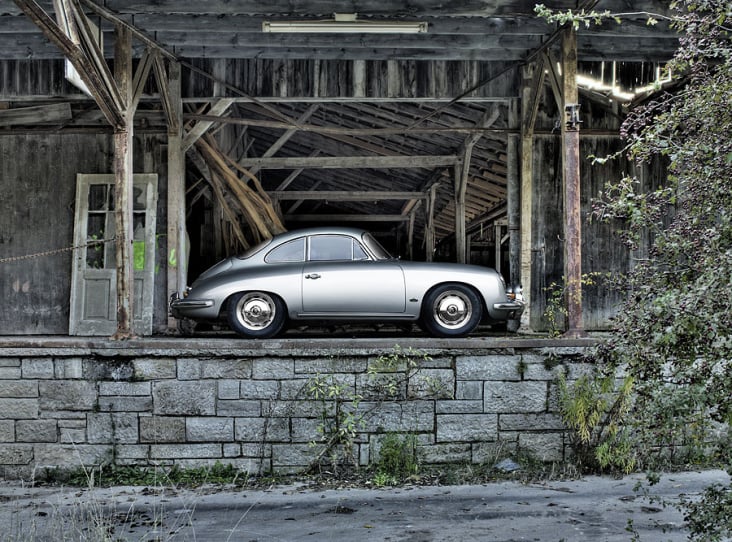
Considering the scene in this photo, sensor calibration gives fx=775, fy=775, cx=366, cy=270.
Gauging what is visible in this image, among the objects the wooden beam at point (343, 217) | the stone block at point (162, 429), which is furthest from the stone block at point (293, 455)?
the wooden beam at point (343, 217)

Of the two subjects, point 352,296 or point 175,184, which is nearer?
point 352,296

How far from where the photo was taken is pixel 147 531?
5941mm

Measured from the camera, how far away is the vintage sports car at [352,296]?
27.8 feet

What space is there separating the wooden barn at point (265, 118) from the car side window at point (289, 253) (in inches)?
61.5

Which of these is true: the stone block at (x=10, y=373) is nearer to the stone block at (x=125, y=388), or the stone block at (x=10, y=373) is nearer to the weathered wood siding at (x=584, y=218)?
the stone block at (x=125, y=388)

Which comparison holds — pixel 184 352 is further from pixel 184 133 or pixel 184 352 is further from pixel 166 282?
pixel 184 133

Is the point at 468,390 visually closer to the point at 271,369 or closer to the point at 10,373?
the point at 271,369

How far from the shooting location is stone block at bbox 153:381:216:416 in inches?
304

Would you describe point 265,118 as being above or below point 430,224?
above

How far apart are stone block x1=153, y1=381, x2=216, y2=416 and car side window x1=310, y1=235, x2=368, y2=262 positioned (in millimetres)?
2000

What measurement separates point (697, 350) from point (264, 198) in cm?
1021

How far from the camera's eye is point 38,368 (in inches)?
306

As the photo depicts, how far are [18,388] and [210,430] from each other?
78.1 inches

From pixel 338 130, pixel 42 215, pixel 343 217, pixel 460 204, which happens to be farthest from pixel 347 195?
pixel 42 215
